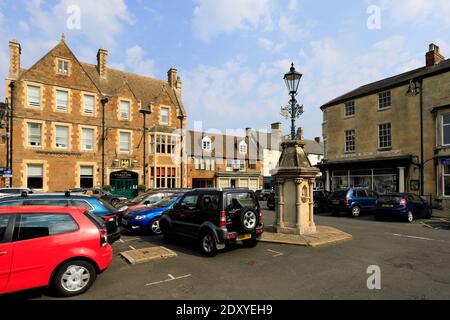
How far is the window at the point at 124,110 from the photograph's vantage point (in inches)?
1110

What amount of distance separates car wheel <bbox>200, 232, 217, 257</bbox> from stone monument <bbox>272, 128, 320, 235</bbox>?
3.44 meters

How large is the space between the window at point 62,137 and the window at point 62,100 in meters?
1.63

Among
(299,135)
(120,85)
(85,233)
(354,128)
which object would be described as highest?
(120,85)

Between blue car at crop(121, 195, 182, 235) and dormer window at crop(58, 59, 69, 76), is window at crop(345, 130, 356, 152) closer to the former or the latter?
blue car at crop(121, 195, 182, 235)

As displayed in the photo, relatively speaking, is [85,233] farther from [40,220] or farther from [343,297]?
[343,297]

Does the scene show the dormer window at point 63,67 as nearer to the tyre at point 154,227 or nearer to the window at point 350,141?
the tyre at point 154,227

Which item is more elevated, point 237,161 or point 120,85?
point 120,85

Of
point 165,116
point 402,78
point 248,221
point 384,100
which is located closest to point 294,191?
point 248,221

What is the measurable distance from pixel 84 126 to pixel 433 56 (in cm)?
2919

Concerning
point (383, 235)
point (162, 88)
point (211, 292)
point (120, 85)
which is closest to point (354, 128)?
point (383, 235)

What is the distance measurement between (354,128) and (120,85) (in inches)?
870

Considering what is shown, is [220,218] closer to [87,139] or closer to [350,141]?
[350,141]

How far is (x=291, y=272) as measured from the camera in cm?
632

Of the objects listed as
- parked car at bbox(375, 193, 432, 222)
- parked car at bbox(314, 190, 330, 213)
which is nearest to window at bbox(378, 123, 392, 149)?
parked car at bbox(314, 190, 330, 213)
